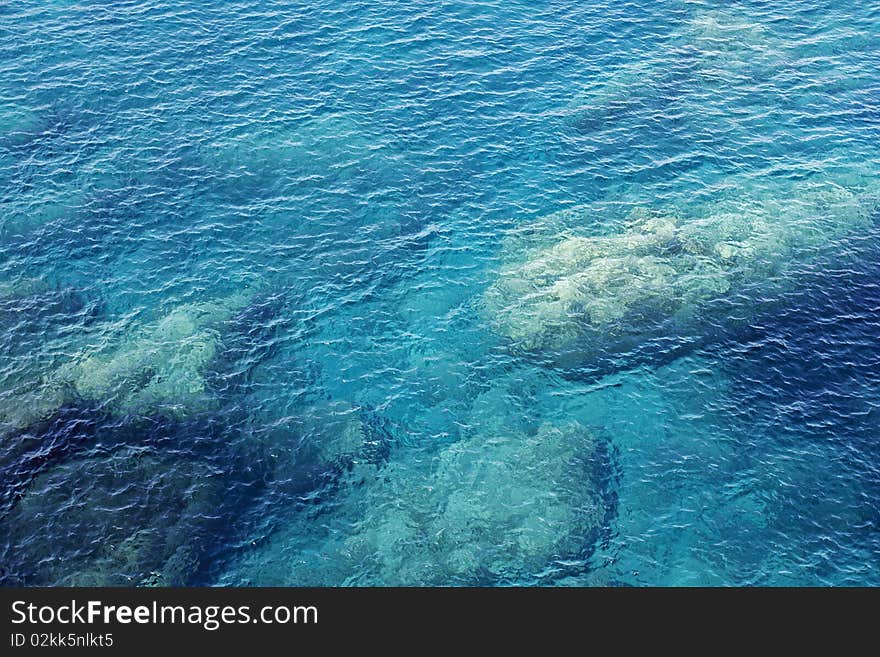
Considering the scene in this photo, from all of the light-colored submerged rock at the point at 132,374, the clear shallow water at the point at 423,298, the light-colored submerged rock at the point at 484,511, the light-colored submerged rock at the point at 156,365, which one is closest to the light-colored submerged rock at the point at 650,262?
the clear shallow water at the point at 423,298

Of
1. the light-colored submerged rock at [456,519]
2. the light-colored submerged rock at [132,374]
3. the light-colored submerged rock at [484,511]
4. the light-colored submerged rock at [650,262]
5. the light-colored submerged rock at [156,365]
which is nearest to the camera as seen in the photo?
the light-colored submerged rock at [456,519]

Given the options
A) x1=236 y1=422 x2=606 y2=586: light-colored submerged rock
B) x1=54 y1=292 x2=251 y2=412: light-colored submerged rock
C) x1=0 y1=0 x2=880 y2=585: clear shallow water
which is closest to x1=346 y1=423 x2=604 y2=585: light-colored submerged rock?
x1=236 y1=422 x2=606 y2=586: light-colored submerged rock

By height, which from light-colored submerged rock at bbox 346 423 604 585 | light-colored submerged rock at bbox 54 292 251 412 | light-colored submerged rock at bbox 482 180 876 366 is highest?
light-colored submerged rock at bbox 54 292 251 412

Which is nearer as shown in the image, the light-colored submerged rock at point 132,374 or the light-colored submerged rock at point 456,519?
the light-colored submerged rock at point 456,519

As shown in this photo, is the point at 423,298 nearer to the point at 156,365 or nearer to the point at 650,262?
the point at 650,262

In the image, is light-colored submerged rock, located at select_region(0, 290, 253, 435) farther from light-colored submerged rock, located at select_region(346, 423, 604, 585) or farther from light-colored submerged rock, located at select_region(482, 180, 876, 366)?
light-colored submerged rock, located at select_region(482, 180, 876, 366)

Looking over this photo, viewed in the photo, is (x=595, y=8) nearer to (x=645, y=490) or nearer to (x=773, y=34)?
(x=773, y=34)

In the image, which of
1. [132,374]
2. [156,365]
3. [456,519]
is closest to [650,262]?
[456,519]

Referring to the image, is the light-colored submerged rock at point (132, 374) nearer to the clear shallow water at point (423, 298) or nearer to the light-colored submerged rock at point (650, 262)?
the clear shallow water at point (423, 298)
